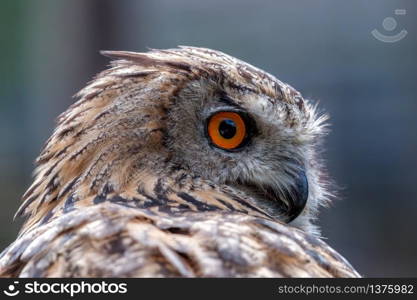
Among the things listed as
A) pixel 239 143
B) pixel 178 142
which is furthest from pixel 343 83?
pixel 178 142

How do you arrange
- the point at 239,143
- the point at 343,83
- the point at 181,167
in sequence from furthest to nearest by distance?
the point at 343,83 < the point at 239,143 < the point at 181,167

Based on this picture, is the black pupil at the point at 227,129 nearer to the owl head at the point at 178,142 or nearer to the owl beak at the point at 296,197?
the owl head at the point at 178,142

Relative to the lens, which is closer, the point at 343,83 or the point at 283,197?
the point at 283,197

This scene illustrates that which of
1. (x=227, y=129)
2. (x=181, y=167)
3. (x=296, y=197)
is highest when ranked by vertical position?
(x=227, y=129)

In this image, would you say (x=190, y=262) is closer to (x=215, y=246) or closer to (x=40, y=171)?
(x=215, y=246)

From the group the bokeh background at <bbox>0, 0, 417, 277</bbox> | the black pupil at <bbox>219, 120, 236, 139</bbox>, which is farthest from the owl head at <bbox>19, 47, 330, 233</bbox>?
the bokeh background at <bbox>0, 0, 417, 277</bbox>

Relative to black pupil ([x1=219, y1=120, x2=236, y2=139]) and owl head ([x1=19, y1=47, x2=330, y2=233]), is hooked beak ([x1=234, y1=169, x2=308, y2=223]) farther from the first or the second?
black pupil ([x1=219, y1=120, x2=236, y2=139])

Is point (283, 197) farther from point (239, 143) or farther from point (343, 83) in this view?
point (343, 83)
